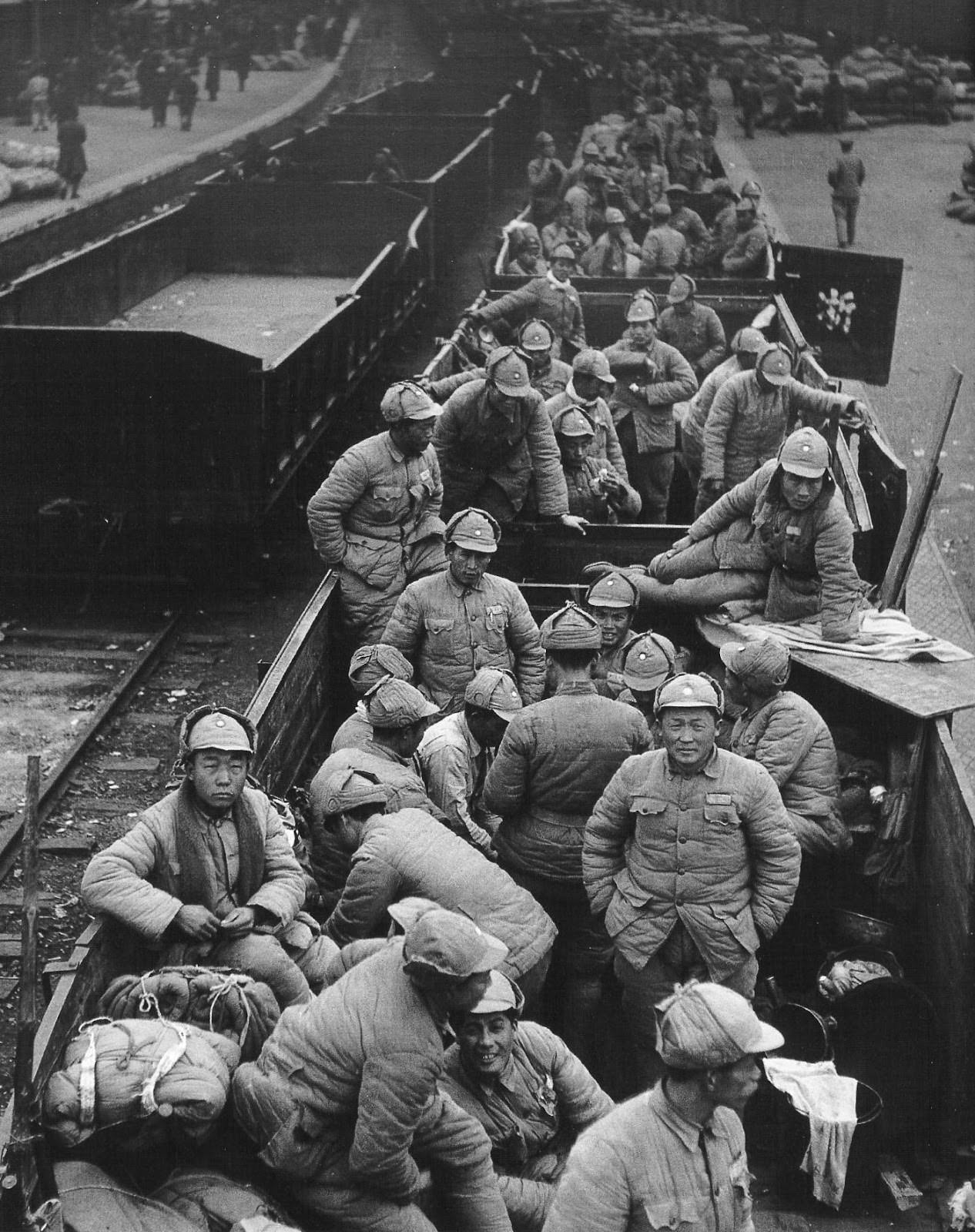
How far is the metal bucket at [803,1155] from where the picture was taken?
5.33 metres

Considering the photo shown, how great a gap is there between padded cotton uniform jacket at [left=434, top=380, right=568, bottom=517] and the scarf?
4364mm

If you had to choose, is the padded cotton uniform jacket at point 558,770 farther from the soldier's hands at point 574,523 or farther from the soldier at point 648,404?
the soldier at point 648,404

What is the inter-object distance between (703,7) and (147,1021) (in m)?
59.2

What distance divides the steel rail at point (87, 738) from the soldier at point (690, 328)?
4.89m

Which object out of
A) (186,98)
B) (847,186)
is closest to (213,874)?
(847,186)

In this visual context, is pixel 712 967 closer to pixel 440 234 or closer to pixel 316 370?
pixel 316 370

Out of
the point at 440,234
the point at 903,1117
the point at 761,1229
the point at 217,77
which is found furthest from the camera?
the point at 217,77

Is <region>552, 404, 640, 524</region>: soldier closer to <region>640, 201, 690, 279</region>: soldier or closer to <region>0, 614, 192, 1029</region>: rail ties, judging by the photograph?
<region>0, 614, 192, 1029</region>: rail ties

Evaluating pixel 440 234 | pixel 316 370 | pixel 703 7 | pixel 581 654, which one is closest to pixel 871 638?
pixel 581 654

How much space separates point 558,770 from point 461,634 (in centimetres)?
155

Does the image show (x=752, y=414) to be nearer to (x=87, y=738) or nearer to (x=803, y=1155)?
(x=87, y=738)

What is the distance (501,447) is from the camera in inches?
364

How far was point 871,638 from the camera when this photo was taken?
7.73 m

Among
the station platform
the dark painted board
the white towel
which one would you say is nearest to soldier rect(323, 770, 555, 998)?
the white towel
